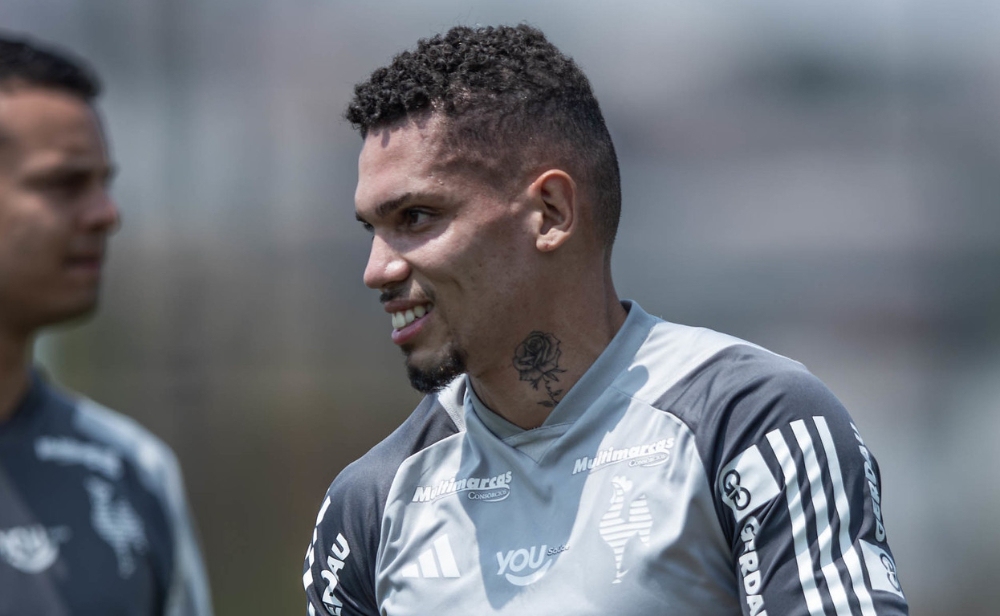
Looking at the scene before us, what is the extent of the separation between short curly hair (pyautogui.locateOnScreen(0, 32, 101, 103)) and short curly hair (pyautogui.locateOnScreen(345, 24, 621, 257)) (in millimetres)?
1049

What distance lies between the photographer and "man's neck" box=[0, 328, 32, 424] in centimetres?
179

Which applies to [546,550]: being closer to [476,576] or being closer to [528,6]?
[476,576]

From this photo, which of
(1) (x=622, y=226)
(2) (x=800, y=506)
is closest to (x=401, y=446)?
(2) (x=800, y=506)

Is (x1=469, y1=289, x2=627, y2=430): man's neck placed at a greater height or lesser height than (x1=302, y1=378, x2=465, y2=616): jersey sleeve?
greater

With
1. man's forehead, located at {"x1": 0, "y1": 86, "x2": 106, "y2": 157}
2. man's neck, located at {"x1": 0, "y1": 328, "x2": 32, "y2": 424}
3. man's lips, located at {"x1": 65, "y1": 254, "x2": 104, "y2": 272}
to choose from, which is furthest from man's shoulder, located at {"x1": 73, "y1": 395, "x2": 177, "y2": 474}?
man's forehead, located at {"x1": 0, "y1": 86, "x2": 106, "y2": 157}

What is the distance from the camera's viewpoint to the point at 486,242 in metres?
2.74

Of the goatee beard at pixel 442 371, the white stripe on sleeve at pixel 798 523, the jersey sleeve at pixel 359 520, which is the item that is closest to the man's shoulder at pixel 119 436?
the goatee beard at pixel 442 371

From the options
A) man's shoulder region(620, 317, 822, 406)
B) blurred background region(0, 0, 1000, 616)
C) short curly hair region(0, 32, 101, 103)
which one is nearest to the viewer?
short curly hair region(0, 32, 101, 103)

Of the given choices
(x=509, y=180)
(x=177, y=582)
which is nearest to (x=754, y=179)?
(x=509, y=180)

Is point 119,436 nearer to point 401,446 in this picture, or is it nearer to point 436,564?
point 436,564

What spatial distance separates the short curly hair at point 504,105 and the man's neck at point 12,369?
1235 mm

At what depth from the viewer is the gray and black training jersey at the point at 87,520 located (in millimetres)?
1718

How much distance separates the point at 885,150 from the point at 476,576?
523 cm

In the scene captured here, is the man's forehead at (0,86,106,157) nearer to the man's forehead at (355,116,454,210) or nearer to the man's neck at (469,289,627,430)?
the man's forehead at (355,116,454,210)
